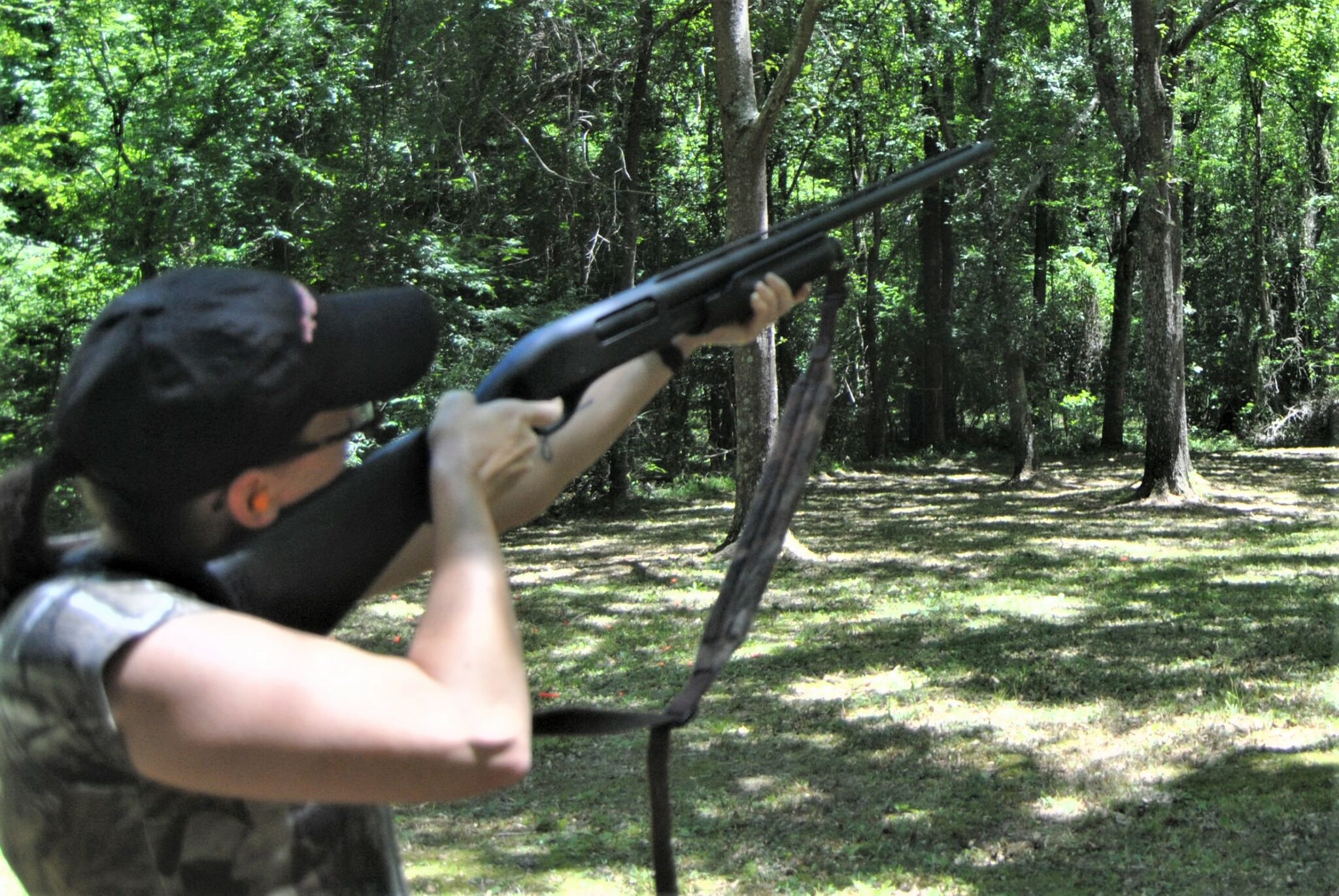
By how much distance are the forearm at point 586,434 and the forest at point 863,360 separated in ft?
7.47

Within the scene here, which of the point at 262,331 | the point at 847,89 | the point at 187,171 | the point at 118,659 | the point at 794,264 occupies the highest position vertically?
the point at 847,89

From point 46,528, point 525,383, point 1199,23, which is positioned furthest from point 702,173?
point 46,528

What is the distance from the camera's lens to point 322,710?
117 centimetres

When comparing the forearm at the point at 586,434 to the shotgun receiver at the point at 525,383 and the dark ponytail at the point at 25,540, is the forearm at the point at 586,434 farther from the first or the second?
the dark ponytail at the point at 25,540

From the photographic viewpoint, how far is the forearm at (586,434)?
6.57 feet

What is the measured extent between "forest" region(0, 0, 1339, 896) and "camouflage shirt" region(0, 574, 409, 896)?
3.31 m

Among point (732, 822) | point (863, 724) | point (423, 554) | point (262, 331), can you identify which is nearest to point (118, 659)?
point (262, 331)

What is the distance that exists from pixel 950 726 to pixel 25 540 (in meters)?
5.72

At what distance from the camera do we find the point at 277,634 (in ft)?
4.00

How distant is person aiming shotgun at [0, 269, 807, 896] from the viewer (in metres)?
1.18

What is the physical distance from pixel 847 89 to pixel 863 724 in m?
14.6

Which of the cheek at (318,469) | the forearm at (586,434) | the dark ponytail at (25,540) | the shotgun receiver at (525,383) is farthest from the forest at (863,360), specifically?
the dark ponytail at (25,540)

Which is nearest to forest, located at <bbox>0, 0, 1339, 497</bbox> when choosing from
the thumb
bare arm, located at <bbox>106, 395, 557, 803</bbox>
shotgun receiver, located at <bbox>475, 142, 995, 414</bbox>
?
shotgun receiver, located at <bbox>475, 142, 995, 414</bbox>

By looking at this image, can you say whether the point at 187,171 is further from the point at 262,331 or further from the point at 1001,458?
the point at 1001,458
